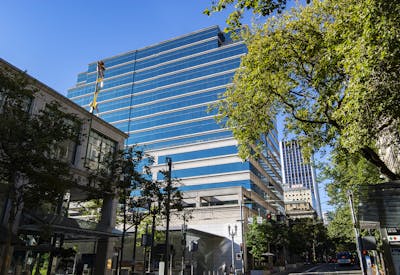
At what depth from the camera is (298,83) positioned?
14836 millimetres

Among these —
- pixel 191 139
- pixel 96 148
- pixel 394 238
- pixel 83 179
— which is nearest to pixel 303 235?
pixel 191 139

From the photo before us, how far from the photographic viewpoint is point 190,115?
236ft

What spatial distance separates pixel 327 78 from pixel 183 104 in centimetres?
6153

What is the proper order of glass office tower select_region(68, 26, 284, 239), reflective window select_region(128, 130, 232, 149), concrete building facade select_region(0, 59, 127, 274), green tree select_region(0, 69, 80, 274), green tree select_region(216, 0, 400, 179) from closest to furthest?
1. green tree select_region(216, 0, 400, 179)
2. green tree select_region(0, 69, 80, 274)
3. concrete building facade select_region(0, 59, 127, 274)
4. glass office tower select_region(68, 26, 284, 239)
5. reflective window select_region(128, 130, 232, 149)

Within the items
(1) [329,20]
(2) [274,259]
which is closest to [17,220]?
(1) [329,20]

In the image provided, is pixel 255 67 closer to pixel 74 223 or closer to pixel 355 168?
pixel 74 223

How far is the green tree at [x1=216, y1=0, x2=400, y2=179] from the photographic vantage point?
8.34 meters

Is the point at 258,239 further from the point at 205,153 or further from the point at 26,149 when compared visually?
the point at 26,149

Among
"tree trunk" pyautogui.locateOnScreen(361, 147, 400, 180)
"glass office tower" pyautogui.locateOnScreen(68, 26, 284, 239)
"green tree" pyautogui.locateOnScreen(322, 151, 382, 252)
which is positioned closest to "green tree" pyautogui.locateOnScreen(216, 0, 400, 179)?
"tree trunk" pyautogui.locateOnScreen(361, 147, 400, 180)

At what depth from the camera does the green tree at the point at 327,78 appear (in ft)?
27.4

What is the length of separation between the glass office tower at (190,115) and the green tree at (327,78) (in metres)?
34.9

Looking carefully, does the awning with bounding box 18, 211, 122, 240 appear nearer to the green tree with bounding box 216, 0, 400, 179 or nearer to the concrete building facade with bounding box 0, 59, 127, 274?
the concrete building facade with bounding box 0, 59, 127, 274

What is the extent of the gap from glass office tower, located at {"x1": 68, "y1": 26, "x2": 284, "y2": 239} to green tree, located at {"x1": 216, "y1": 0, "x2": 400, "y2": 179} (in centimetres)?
3487

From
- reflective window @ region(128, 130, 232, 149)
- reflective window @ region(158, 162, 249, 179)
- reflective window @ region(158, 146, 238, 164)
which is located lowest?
reflective window @ region(158, 162, 249, 179)
